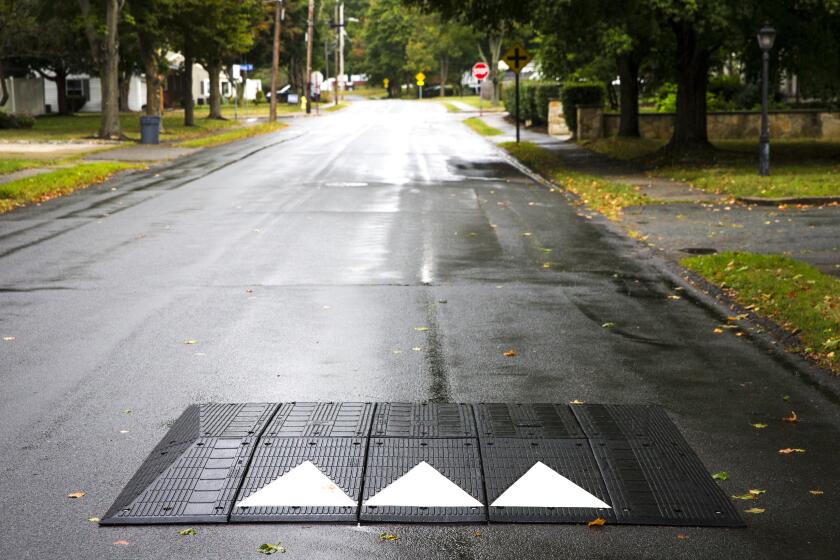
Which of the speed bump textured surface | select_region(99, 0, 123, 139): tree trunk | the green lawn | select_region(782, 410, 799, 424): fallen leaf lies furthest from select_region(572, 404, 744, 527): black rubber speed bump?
select_region(99, 0, 123, 139): tree trunk

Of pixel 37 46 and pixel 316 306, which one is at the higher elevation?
pixel 37 46

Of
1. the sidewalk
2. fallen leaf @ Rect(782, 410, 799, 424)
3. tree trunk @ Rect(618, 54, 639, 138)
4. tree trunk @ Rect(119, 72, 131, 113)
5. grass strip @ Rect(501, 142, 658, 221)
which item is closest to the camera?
fallen leaf @ Rect(782, 410, 799, 424)

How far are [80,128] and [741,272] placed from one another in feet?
145

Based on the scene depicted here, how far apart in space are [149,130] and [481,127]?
19.1 metres

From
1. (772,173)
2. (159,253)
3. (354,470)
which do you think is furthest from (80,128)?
(354,470)

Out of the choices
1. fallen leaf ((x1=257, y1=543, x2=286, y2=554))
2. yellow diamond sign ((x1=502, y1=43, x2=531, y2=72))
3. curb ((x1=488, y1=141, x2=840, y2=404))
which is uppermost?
yellow diamond sign ((x1=502, y1=43, x2=531, y2=72))

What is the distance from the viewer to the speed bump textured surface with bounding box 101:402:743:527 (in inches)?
232

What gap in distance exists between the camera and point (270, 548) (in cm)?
541

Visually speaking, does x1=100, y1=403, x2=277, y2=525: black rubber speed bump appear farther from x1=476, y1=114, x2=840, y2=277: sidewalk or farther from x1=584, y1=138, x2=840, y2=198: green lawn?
x1=584, y1=138, x2=840, y2=198: green lawn

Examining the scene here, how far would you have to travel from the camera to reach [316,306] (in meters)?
11.4

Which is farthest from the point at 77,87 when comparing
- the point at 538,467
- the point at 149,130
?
the point at 538,467

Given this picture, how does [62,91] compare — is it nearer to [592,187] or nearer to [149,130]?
[149,130]

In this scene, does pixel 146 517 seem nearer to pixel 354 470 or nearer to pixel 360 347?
pixel 354 470

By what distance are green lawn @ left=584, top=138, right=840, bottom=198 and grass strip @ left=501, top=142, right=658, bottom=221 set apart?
69.9 inches
